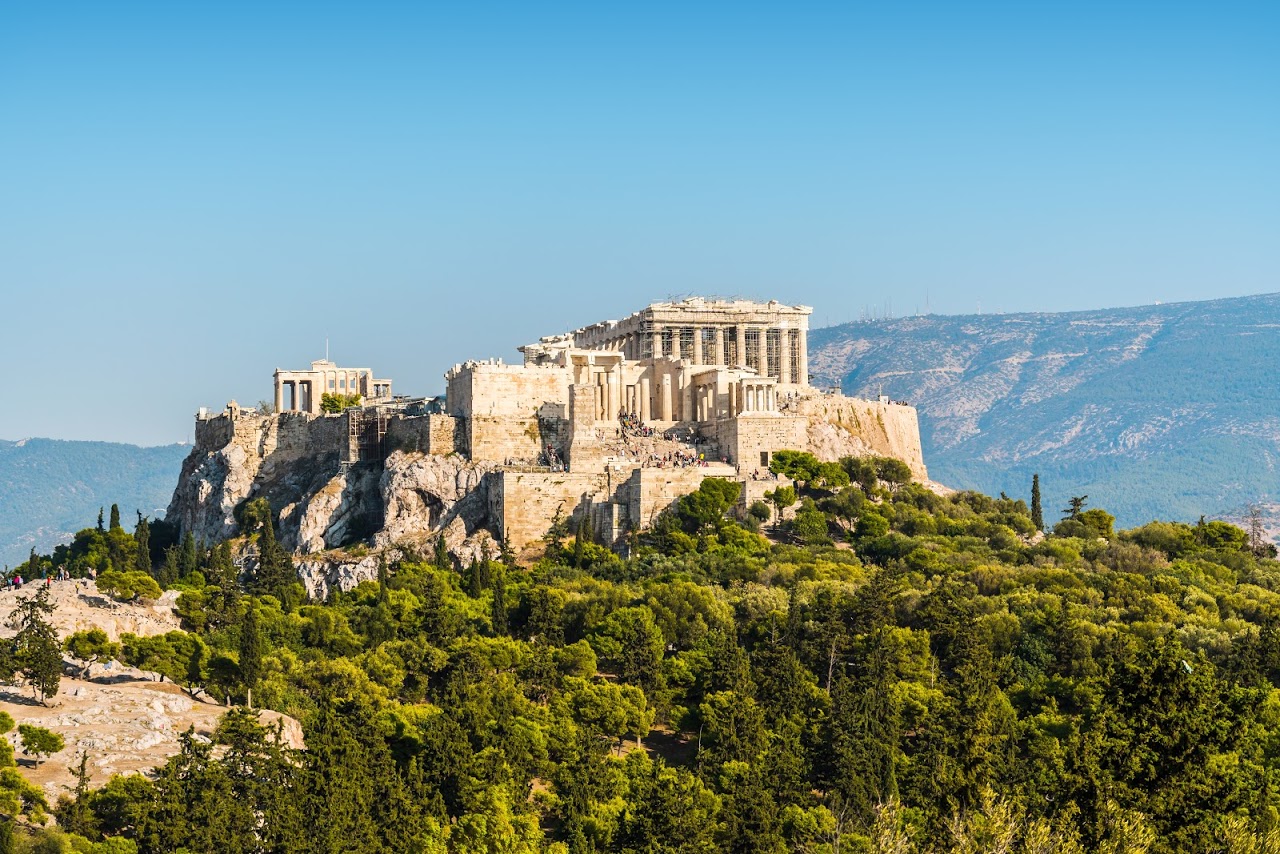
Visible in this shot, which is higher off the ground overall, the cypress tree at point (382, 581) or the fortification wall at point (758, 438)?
the fortification wall at point (758, 438)

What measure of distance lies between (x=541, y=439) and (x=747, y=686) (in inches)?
1380

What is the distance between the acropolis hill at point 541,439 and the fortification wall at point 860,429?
0.16 m

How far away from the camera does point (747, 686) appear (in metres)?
80.1

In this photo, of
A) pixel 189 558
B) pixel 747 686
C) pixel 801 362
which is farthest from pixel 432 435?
pixel 747 686

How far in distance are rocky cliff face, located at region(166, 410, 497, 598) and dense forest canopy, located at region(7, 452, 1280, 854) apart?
2.42 meters

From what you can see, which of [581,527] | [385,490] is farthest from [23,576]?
[581,527]

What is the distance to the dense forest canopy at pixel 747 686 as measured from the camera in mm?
60875

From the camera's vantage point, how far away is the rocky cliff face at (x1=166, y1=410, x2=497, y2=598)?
108 m

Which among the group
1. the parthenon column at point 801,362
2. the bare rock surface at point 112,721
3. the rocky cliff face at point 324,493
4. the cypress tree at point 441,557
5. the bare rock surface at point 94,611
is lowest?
the bare rock surface at point 112,721

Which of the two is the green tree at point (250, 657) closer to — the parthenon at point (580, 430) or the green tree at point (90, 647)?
the green tree at point (90, 647)

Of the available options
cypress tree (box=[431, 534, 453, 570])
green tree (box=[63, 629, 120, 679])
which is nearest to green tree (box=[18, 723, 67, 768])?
green tree (box=[63, 629, 120, 679])

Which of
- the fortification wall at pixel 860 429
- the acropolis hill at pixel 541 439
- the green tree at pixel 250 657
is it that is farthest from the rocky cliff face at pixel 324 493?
the green tree at pixel 250 657

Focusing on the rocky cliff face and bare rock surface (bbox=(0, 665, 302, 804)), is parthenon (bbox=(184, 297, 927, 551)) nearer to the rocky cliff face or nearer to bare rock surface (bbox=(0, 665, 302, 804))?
the rocky cliff face

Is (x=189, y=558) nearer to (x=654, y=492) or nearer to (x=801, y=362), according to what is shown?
(x=654, y=492)
